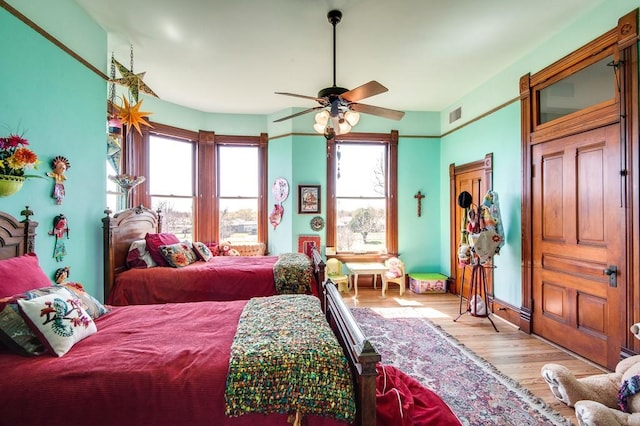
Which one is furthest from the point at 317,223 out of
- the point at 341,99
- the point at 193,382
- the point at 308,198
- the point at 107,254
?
the point at 193,382

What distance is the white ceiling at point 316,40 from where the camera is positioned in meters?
2.67

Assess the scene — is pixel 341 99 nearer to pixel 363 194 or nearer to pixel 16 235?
pixel 16 235

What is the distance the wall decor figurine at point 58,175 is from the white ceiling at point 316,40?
1.37 m

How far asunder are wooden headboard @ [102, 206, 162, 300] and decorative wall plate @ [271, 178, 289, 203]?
1.95 meters

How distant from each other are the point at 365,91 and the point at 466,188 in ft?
9.80

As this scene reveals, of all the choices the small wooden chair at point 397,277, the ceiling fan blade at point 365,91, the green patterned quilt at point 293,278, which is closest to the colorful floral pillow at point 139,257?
the green patterned quilt at point 293,278

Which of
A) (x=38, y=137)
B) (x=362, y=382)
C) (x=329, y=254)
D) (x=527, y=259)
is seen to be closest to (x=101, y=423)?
(x=362, y=382)

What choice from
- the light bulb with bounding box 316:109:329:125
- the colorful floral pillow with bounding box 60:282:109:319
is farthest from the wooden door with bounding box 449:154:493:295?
the colorful floral pillow with bounding box 60:282:109:319

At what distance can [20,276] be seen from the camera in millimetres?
1770

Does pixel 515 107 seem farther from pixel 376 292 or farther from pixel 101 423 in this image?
pixel 101 423

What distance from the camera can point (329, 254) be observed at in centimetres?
530

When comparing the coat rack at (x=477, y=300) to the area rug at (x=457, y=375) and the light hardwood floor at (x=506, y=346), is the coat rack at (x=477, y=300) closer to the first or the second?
the light hardwood floor at (x=506, y=346)

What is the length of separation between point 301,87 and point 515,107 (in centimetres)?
263

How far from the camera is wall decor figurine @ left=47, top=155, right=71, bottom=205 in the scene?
2.35m
